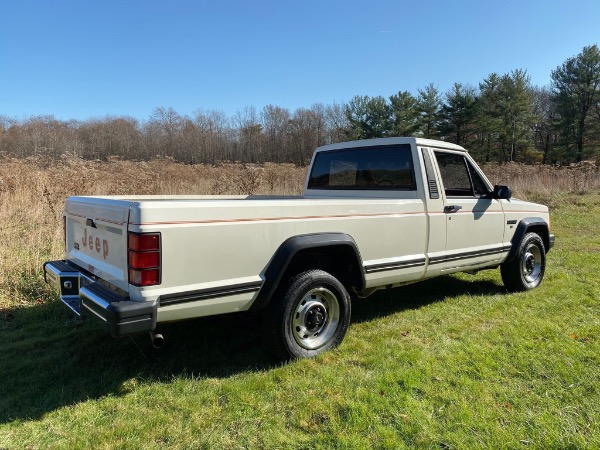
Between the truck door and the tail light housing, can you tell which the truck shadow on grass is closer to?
the tail light housing

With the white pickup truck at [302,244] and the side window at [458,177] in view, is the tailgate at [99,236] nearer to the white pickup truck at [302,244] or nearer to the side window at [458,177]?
the white pickup truck at [302,244]

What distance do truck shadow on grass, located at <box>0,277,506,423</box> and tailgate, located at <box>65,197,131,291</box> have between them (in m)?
0.83

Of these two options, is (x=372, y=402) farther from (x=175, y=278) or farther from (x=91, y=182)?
(x=91, y=182)

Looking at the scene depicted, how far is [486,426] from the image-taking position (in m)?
2.58

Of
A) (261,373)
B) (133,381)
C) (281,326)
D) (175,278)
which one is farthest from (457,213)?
(133,381)

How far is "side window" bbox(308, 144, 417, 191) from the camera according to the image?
4562mm

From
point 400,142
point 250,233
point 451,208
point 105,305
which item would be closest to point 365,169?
point 400,142

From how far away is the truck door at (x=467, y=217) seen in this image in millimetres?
4605

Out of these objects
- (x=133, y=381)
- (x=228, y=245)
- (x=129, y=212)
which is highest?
(x=129, y=212)

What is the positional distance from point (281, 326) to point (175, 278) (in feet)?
3.23

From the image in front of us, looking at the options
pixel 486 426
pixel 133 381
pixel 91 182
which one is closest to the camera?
A: pixel 486 426

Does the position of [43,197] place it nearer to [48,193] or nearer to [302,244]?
[48,193]

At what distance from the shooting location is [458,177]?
16.1 ft

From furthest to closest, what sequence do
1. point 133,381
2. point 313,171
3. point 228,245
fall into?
point 313,171 < point 133,381 < point 228,245
